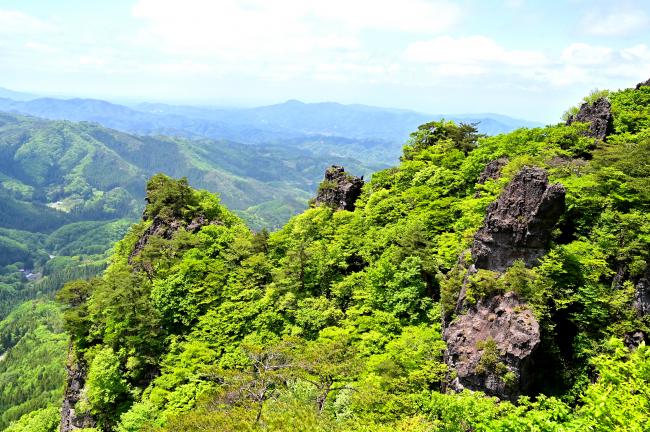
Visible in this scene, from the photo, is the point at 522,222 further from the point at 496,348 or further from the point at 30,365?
the point at 30,365

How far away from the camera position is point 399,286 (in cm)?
3169

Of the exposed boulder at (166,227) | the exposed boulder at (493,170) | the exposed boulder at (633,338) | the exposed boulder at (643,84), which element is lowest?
the exposed boulder at (166,227)

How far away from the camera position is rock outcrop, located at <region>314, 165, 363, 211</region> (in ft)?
171

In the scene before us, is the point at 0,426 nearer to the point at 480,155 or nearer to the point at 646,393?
the point at 480,155

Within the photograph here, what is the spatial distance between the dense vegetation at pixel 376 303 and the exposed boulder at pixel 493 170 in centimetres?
97

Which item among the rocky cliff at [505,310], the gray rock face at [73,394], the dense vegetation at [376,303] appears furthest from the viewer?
the gray rock face at [73,394]

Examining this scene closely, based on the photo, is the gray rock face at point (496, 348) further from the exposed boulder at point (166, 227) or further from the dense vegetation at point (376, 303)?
the exposed boulder at point (166, 227)

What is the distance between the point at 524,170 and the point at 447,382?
13.6 m

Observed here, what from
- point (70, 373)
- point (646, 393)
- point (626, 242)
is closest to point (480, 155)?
point (626, 242)

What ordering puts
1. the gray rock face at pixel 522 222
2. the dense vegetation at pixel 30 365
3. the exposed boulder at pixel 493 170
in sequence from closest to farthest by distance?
the gray rock face at pixel 522 222 → the exposed boulder at pixel 493 170 → the dense vegetation at pixel 30 365

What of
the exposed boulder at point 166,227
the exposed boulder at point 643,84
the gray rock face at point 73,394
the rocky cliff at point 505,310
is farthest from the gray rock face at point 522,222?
the gray rock face at point 73,394

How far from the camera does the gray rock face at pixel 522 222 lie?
24188 millimetres

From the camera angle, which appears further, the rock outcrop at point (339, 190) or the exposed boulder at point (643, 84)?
the rock outcrop at point (339, 190)

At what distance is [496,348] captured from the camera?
839 inches
